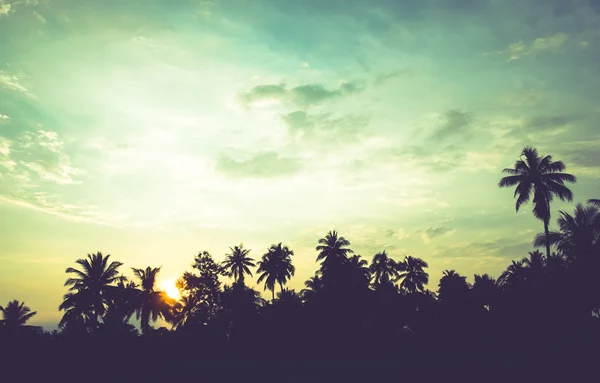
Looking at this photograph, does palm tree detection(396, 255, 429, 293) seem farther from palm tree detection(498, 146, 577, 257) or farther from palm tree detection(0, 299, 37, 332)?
palm tree detection(0, 299, 37, 332)

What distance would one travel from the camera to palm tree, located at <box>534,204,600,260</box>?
31172 millimetres

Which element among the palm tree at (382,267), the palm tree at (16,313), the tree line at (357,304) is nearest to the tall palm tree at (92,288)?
the tree line at (357,304)

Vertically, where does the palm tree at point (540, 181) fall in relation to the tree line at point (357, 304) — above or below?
above

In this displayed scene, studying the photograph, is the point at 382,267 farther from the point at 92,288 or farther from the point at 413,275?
the point at 92,288

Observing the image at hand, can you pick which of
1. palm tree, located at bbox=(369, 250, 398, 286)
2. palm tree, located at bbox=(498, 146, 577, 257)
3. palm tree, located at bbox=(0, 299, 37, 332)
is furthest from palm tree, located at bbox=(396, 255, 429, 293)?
palm tree, located at bbox=(0, 299, 37, 332)

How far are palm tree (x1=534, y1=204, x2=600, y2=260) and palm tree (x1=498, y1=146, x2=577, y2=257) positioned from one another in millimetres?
1992

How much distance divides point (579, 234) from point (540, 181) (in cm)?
744

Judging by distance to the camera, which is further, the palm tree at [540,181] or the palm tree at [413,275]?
the palm tree at [413,275]

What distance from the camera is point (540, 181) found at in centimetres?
3750

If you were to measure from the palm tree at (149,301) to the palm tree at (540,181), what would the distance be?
46884 mm

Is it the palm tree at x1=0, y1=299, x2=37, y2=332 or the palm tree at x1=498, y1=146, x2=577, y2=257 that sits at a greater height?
the palm tree at x1=498, y1=146, x2=577, y2=257

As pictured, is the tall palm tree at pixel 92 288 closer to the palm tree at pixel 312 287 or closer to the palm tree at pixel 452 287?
the palm tree at pixel 312 287

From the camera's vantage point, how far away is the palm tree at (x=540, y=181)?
36594mm

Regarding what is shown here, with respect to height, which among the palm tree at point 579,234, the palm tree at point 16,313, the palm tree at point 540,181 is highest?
the palm tree at point 540,181
